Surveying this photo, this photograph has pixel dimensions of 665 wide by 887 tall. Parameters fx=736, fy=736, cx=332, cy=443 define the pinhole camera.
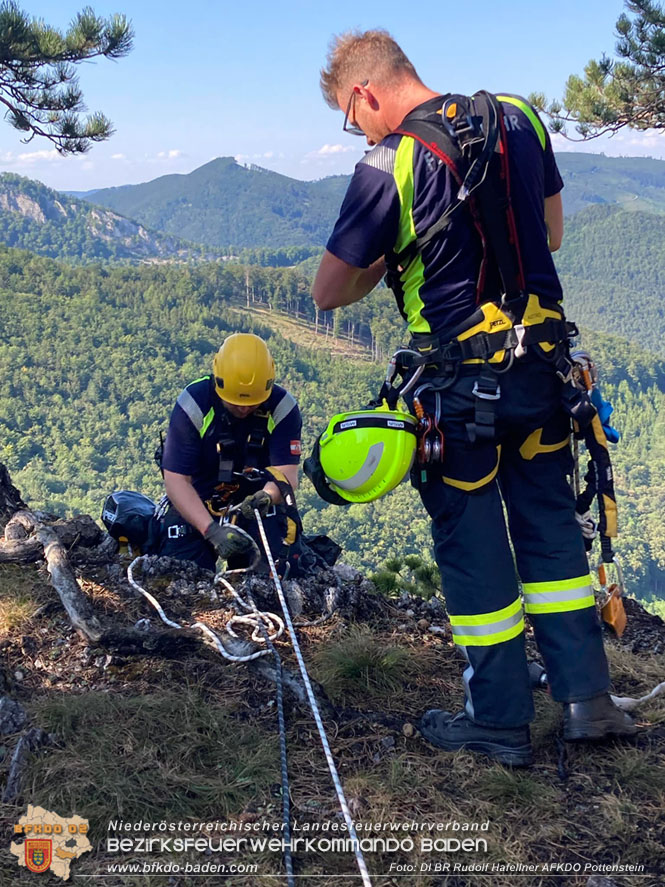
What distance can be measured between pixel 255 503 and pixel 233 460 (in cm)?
56

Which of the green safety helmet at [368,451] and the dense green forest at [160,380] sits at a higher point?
the green safety helmet at [368,451]

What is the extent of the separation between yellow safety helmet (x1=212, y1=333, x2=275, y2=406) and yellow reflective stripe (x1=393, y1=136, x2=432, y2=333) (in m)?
1.84

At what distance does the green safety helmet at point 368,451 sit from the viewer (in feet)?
8.55

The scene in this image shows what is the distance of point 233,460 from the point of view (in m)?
4.73

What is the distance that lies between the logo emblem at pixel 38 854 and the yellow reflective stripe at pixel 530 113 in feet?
9.26

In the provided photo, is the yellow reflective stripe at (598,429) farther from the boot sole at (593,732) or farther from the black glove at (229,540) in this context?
the black glove at (229,540)

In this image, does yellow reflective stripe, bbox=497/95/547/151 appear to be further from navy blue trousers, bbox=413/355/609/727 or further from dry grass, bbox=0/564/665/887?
dry grass, bbox=0/564/665/887

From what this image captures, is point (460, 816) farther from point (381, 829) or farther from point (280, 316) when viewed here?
point (280, 316)

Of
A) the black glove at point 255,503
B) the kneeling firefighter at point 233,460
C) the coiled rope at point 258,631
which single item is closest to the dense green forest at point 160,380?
the kneeling firefighter at point 233,460

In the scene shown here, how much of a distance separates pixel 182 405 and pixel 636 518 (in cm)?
9966

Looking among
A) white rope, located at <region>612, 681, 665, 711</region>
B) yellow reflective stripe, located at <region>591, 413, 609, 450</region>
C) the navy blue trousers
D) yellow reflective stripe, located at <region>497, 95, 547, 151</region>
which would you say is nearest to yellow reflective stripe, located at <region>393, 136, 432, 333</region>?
the navy blue trousers

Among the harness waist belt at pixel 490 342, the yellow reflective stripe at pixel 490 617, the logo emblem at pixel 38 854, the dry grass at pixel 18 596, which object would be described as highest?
the harness waist belt at pixel 490 342

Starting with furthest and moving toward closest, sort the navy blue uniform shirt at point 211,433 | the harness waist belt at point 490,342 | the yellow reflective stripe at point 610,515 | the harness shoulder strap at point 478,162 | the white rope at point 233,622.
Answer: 1. the navy blue uniform shirt at point 211,433
2. the white rope at point 233,622
3. the yellow reflective stripe at point 610,515
4. the harness waist belt at point 490,342
5. the harness shoulder strap at point 478,162

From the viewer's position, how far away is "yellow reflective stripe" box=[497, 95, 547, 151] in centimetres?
263
